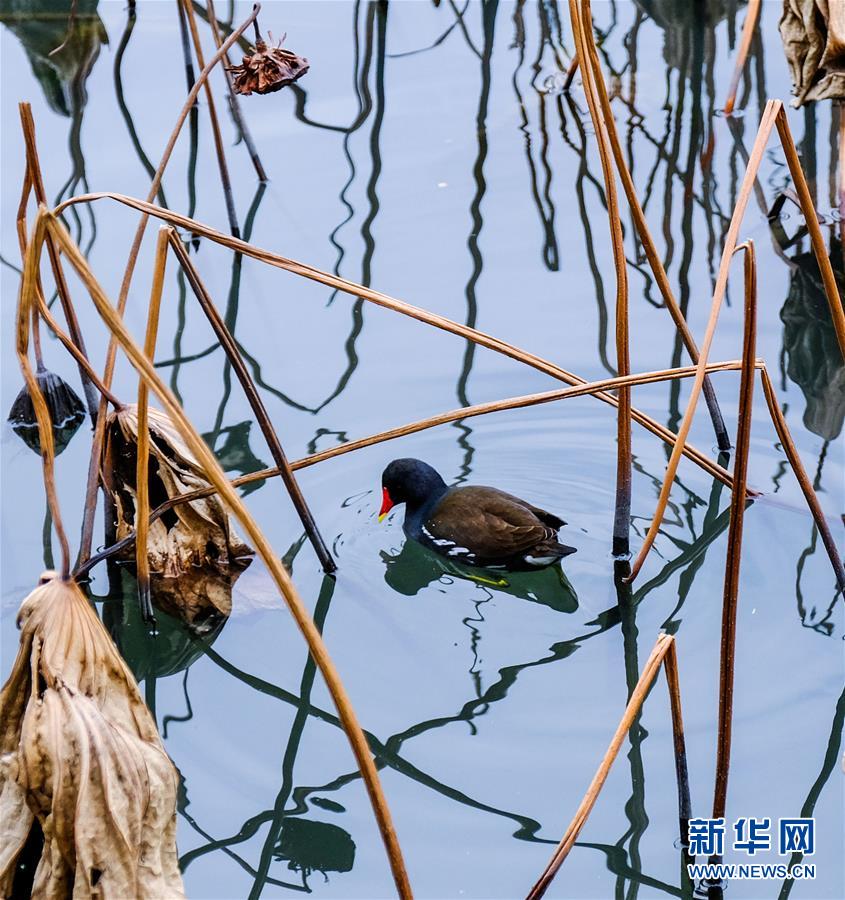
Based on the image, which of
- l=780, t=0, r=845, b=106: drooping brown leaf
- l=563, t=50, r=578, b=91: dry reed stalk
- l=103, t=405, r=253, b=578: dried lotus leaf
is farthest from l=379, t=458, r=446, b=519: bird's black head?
l=563, t=50, r=578, b=91: dry reed stalk

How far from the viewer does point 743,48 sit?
463 centimetres

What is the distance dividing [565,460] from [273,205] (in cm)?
201

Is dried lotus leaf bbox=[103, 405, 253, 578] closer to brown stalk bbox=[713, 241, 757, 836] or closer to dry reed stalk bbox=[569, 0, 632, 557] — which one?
dry reed stalk bbox=[569, 0, 632, 557]

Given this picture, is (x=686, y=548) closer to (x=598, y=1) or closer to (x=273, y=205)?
(x=273, y=205)

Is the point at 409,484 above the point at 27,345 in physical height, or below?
below

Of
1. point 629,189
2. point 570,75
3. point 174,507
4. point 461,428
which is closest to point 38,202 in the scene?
point 174,507

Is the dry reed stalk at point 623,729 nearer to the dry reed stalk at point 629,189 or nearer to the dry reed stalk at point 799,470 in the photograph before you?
the dry reed stalk at point 799,470

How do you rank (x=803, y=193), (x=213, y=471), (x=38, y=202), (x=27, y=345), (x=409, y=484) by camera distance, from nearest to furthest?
(x=213, y=471) → (x=27, y=345) → (x=803, y=193) → (x=38, y=202) → (x=409, y=484)

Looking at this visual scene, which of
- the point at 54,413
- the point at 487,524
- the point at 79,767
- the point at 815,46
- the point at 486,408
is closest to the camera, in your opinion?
the point at 79,767

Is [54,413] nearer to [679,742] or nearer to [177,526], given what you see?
[177,526]

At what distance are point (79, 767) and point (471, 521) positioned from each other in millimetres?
1788

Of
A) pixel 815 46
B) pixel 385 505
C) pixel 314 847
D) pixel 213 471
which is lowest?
pixel 314 847

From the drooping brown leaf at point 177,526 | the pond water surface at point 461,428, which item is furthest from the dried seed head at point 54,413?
the drooping brown leaf at point 177,526

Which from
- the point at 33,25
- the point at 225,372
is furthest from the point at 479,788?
the point at 33,25
